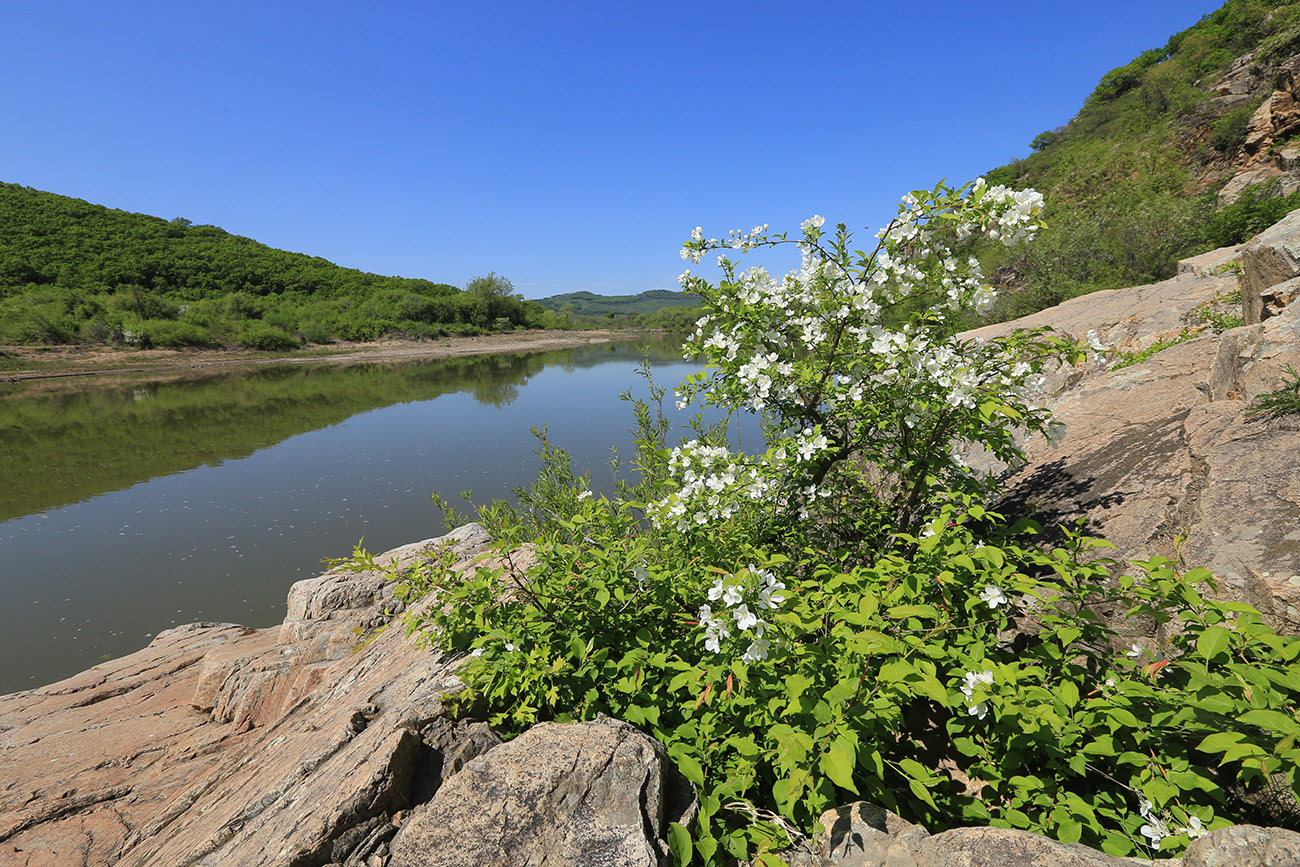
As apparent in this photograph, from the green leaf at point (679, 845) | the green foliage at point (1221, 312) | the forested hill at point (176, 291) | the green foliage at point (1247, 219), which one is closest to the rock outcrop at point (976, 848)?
the green leaf at point (679, 845)

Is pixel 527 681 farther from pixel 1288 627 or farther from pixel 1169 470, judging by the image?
pixel 1169 470

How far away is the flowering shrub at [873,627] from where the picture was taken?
178cm

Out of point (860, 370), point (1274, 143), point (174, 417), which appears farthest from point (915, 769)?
point (1274, 143)

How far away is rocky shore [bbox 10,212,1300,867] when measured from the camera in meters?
1.96

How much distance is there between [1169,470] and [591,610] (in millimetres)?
4128

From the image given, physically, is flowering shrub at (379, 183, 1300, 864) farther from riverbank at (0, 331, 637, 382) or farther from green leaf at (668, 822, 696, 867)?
riverbank at (0, 331, 637, 382)

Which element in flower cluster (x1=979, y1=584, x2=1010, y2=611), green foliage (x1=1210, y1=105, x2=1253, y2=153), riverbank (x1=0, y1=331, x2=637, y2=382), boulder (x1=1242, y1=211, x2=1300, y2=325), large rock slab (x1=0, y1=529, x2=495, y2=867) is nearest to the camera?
flower cluster (x1=979, y1=584, x2=1010, y2=611)

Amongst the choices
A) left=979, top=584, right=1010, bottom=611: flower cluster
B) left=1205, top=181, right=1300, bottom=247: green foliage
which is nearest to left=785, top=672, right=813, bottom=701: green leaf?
left=979, top=584, right=1010, bottom=611: flower cluster

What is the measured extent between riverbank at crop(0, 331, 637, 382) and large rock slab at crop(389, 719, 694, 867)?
2079 inches

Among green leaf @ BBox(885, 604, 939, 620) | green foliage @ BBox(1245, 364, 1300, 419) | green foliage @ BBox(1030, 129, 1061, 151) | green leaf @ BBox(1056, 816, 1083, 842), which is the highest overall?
green foliage @ BBox(1030, 129, 1061, 151)

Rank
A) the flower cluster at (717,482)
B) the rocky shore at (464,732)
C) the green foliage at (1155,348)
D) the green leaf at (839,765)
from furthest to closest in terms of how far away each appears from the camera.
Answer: the green foliage at (1155,348), the flower cluster at (717,482), the rocky shore at (464,732), the green leaf at (839,765)

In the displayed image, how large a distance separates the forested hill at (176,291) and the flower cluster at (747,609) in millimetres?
64628

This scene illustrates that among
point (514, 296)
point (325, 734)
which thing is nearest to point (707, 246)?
point (325, 734)

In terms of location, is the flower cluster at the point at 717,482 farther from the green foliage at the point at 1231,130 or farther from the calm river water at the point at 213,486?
the green foliage at the point at 1231,130
